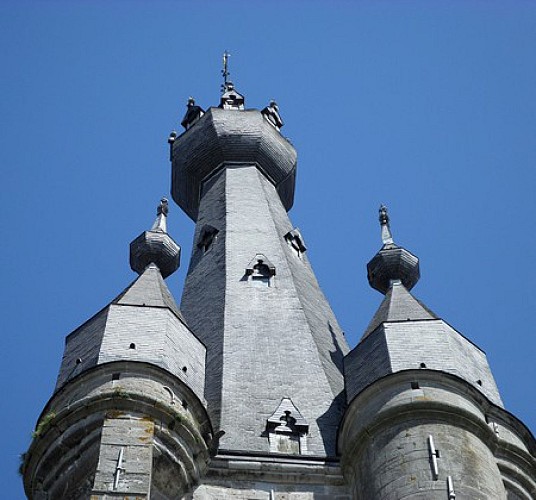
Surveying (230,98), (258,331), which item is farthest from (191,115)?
(258,331)

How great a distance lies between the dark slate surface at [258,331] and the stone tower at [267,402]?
4 cm

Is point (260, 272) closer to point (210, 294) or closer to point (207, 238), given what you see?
point (210, 294)

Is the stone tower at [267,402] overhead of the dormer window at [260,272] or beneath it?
beneath

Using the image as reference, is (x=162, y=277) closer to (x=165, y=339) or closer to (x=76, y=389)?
(x=165, y=339)

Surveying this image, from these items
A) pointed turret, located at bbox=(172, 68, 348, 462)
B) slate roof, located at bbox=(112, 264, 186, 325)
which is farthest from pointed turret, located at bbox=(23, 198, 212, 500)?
pointed turret, located at bbox=(172, 68, 348, 462)

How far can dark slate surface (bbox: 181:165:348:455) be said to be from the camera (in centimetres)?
1980

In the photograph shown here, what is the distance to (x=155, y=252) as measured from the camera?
22.2 metres

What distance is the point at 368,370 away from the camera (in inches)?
763

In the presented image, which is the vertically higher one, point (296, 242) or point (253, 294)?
point (296, 242)

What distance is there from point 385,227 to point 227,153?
338 inches

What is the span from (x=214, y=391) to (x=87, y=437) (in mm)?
3726

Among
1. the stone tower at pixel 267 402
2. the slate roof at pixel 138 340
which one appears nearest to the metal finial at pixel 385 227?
the stone tower at pixel 267 402

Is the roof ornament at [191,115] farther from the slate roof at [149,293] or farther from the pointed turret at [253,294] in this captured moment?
the slate roof at [149,293]

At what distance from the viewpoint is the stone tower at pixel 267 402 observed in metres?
16.7
